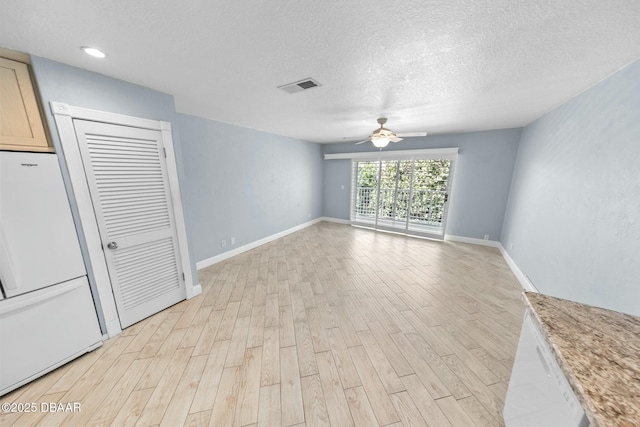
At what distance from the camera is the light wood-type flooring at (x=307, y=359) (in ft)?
4.34

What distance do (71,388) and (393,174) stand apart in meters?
5.82

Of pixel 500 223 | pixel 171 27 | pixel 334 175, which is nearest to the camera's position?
pixel 171 27

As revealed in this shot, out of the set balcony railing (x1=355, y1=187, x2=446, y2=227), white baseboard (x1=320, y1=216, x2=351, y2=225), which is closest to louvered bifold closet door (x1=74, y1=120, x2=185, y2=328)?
white baseboard (x1=320, y1=216, x2=351, y2=225)

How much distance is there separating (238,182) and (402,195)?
3.96 m

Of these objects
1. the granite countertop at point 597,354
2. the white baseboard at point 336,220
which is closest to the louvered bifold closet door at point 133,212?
the granite countertop at point 597,354

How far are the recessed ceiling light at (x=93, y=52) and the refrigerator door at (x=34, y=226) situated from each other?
0.83 m

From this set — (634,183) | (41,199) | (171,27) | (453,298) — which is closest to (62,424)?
(41,199)

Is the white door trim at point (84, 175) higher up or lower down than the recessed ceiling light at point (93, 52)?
lower down

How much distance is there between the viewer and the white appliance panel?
1.40m

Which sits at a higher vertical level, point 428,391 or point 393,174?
point 393,174

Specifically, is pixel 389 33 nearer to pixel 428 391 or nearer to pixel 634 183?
pixel 634 183

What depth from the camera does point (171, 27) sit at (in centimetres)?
117

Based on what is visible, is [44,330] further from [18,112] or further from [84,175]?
[18,112]

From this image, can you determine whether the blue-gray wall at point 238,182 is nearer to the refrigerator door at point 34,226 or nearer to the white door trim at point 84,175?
the white door trim at point 84,175
